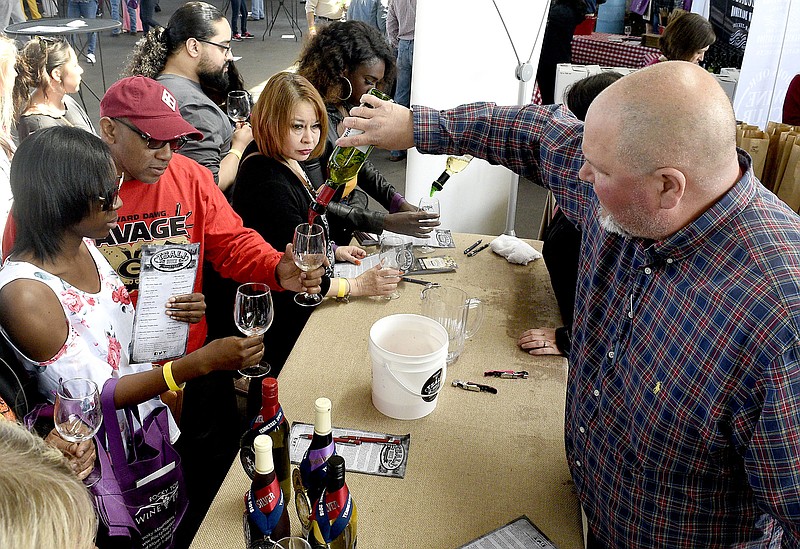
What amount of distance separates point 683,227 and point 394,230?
1.59 m

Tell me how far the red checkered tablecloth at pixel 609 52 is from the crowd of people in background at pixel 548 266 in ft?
13.5

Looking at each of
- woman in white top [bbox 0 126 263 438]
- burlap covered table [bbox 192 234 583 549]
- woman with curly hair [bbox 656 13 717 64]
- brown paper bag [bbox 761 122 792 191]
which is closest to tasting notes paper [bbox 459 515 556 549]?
burlap covered table [bbox 192 234 583 549]

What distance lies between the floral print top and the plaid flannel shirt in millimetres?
1169

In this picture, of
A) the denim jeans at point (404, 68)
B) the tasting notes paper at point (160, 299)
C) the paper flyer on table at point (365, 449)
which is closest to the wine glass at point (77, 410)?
the tasting notes paper at point (160, 299)

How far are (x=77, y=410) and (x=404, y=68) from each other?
522 centimetres

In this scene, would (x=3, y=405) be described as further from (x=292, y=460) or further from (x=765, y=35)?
(x=765, y=35)

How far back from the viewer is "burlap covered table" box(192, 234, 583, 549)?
4.29 ft

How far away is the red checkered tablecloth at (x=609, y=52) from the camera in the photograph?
615 cm

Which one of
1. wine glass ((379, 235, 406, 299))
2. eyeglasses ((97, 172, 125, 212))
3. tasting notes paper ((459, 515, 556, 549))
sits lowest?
tasting notes paper ((459, 515, 556, 549))

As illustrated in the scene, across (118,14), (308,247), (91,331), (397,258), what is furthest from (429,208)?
(118,14)

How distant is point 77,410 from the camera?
1357 mm

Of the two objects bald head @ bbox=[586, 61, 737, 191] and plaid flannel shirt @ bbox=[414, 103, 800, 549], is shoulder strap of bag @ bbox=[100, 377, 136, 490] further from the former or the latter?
bald head @ bbox=[586, 61, 737, 191]

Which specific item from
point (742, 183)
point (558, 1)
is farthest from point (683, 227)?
point (558, 1)

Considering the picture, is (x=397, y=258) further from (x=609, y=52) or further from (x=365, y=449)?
(x=609, y=52)
